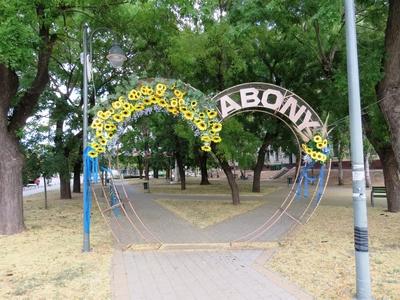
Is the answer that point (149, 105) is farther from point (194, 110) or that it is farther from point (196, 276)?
point (196, 276)

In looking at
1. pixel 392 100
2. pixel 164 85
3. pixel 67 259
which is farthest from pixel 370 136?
pixel 67 259

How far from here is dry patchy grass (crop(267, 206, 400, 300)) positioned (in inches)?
233

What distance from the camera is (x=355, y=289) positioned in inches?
228

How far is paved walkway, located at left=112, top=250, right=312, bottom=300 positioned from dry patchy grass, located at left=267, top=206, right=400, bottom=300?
37 cm

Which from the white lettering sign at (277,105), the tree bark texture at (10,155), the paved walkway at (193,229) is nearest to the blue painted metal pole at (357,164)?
the white lettering sign at (277,105)

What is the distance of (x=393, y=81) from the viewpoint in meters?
9.17

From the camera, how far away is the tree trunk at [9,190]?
421 inches

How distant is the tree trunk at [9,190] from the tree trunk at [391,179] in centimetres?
1163

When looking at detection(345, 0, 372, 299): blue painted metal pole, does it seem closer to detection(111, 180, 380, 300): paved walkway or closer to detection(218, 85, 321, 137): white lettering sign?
detection(111, 180, 380, 300): paved walkway

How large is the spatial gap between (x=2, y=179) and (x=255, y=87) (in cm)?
679

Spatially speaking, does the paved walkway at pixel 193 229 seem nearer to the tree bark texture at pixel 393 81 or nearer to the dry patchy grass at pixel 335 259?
the dry patchy grass at pixel 335 259

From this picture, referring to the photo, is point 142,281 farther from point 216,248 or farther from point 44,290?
point 216,248

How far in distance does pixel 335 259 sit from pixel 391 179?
7826 millimetres

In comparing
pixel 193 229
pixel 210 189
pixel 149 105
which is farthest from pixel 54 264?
pixel 210 189
